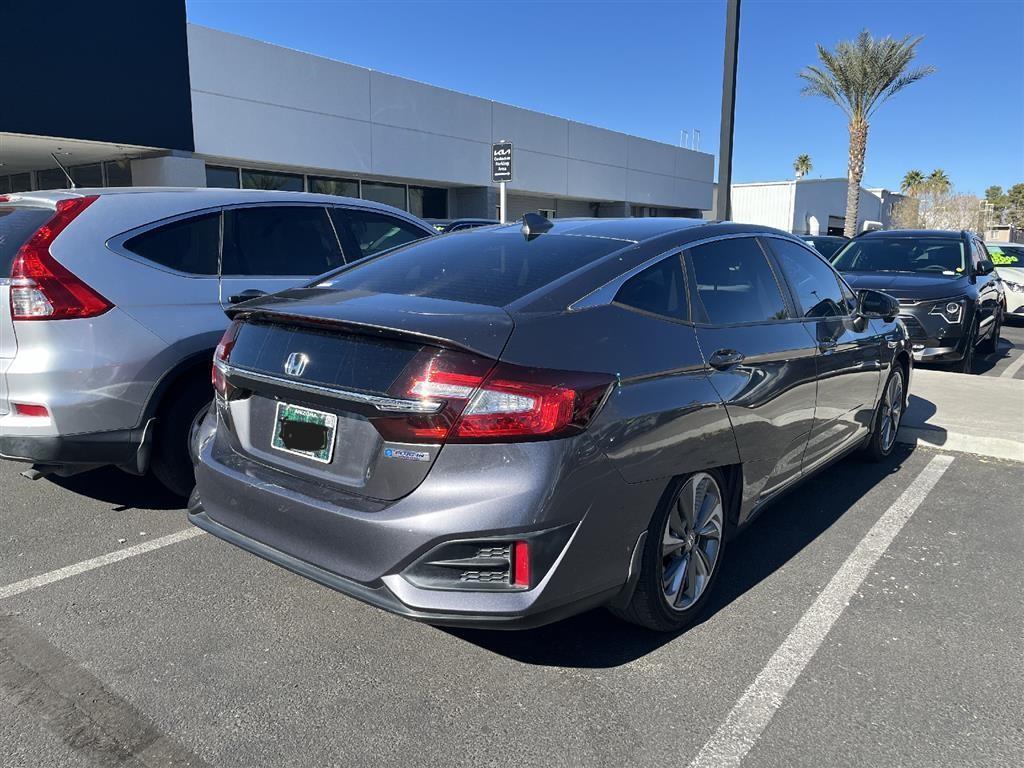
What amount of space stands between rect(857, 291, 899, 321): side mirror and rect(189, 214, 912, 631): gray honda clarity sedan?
1.56m

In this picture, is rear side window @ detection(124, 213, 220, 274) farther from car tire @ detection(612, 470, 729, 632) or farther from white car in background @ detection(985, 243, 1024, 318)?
white car in background @ detection(985, 243, 1024, 318)

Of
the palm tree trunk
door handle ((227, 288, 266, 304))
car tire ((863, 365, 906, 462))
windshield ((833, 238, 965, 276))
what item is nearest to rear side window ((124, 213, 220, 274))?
door handle ((227, 288, 266, 304))

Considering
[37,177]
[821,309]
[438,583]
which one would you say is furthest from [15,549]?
[37,177]

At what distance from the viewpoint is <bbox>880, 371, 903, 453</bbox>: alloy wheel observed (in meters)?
5.38

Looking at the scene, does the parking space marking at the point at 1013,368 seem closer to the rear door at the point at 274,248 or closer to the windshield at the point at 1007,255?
the windshield at the point at 1007,255

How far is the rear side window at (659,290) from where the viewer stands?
2916 millimetres

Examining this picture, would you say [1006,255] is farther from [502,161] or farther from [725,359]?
[725,359]

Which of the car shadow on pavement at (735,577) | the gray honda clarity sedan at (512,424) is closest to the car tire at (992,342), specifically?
Result: the car shadow on pavement at (735,577)

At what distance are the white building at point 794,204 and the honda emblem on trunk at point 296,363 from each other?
1866 inches

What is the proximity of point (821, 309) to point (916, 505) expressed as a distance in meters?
1.39

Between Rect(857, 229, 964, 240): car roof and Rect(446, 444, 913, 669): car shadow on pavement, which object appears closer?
Rect(446, 444, 913, 669): car shadow on pavement

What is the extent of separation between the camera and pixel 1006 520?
440cm

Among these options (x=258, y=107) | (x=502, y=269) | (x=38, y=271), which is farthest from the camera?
(x=258, y=107)

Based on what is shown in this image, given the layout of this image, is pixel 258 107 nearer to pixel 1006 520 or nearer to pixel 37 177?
pixel 37 177
